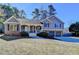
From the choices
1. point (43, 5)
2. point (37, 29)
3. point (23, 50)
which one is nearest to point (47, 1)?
point (43, 5)

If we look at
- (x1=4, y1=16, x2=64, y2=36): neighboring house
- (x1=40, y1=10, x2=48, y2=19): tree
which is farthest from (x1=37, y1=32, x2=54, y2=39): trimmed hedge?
(x1=40, y1=10, x2=48, y2=19): tree

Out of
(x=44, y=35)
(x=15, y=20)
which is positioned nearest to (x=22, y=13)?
(x=15, y=20)

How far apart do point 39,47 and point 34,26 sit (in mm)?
281

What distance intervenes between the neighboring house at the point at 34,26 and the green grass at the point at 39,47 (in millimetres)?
134

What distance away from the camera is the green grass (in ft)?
16.0

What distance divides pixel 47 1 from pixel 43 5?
2.8 inches

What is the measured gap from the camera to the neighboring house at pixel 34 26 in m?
4.94

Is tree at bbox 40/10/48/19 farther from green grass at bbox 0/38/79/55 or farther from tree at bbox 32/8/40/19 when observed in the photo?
green grass at bbox 0/38/79/55

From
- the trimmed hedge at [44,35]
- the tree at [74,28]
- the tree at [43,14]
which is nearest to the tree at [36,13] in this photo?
the tree at [43,14]

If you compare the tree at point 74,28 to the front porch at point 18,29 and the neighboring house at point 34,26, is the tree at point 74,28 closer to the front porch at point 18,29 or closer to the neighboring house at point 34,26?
the neighboring house at point 34,26

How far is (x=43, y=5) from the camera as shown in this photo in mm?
4867

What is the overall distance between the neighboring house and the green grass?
134 mm

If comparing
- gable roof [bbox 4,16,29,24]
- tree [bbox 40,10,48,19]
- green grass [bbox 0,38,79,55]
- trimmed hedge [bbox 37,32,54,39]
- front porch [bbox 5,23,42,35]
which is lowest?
green grass [bbox 0,38,79,55]

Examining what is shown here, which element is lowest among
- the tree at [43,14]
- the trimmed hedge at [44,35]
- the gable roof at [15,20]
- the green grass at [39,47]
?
the green grass at [39,47]
